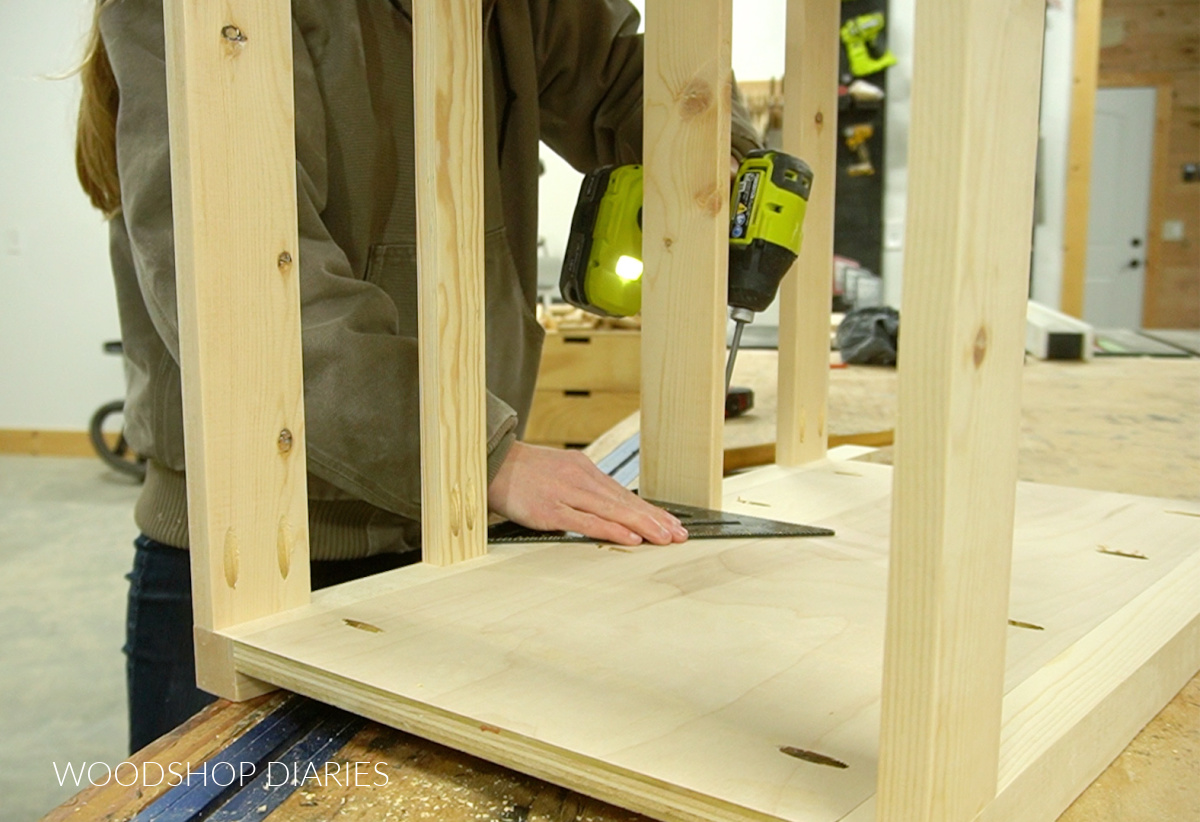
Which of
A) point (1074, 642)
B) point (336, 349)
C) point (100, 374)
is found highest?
point (336, 349)

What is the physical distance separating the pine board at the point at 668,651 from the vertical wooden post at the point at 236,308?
0.17 feet

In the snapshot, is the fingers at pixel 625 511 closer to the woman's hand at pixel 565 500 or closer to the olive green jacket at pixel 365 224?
the woman's hand at pixel 565 500

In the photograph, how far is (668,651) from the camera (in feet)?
2.56

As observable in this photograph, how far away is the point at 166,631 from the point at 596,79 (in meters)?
1.00

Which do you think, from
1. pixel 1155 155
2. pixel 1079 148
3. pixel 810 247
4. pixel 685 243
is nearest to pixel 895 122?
pixel 1079 148

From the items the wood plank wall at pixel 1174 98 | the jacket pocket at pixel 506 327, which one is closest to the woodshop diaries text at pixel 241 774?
the jacket pocket at pixel 506 327

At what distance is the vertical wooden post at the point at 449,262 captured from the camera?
3.09 ft

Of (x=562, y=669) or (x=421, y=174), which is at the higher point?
(x=421, y=174)

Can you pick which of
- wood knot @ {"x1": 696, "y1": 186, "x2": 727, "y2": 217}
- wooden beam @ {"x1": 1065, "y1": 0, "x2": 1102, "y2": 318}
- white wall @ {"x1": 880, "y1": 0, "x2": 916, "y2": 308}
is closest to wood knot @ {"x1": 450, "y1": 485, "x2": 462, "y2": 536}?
wood knot @ {"x1": 696, "y1": 186, "x2": 727, "y2": 217}

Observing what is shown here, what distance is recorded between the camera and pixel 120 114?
1.01 meters

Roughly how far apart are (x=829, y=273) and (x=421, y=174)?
742 mm

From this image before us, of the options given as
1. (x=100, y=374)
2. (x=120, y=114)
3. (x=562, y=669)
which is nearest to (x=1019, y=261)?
(x=562, y=669)

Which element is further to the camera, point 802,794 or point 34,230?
point 34,230

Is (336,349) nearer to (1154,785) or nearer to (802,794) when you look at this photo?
(802,794)
